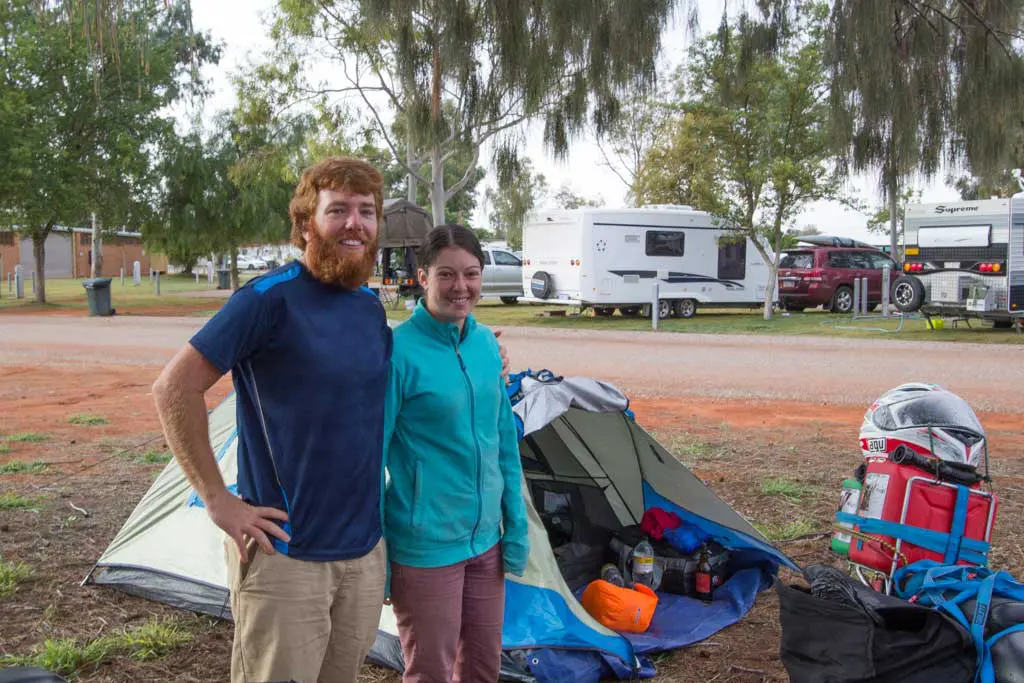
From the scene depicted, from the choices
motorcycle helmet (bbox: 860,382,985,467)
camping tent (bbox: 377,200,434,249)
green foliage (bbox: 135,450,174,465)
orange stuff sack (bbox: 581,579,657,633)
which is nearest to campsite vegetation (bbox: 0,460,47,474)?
green foliage (bbox: 135,450,174,465)

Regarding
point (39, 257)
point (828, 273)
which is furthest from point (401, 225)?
point (39, 257)

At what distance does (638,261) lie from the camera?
19.2 m

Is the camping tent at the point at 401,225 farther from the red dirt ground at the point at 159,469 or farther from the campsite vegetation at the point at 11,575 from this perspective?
the campsite vegetation at the point at 11,575

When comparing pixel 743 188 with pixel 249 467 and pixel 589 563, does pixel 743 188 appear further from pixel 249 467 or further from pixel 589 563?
pixel 249 467

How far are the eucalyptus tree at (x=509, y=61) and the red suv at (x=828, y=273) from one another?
656 inches

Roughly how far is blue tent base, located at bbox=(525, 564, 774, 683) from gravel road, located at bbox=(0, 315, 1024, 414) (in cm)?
552

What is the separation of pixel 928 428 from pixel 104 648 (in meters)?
3.22

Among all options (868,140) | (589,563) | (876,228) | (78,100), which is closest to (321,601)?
(589,563)

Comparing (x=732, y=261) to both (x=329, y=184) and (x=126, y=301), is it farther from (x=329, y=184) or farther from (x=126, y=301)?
(x=329, y=184)

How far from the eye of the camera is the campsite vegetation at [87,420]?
8.39m

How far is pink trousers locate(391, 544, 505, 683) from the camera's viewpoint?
2381 mm

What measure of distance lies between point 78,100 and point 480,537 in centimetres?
2394

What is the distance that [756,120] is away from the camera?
1894 centimetres

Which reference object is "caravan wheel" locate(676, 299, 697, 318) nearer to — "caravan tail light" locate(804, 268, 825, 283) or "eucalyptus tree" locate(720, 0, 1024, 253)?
"caravan tail light" locate(804, 268, 825, 283)
